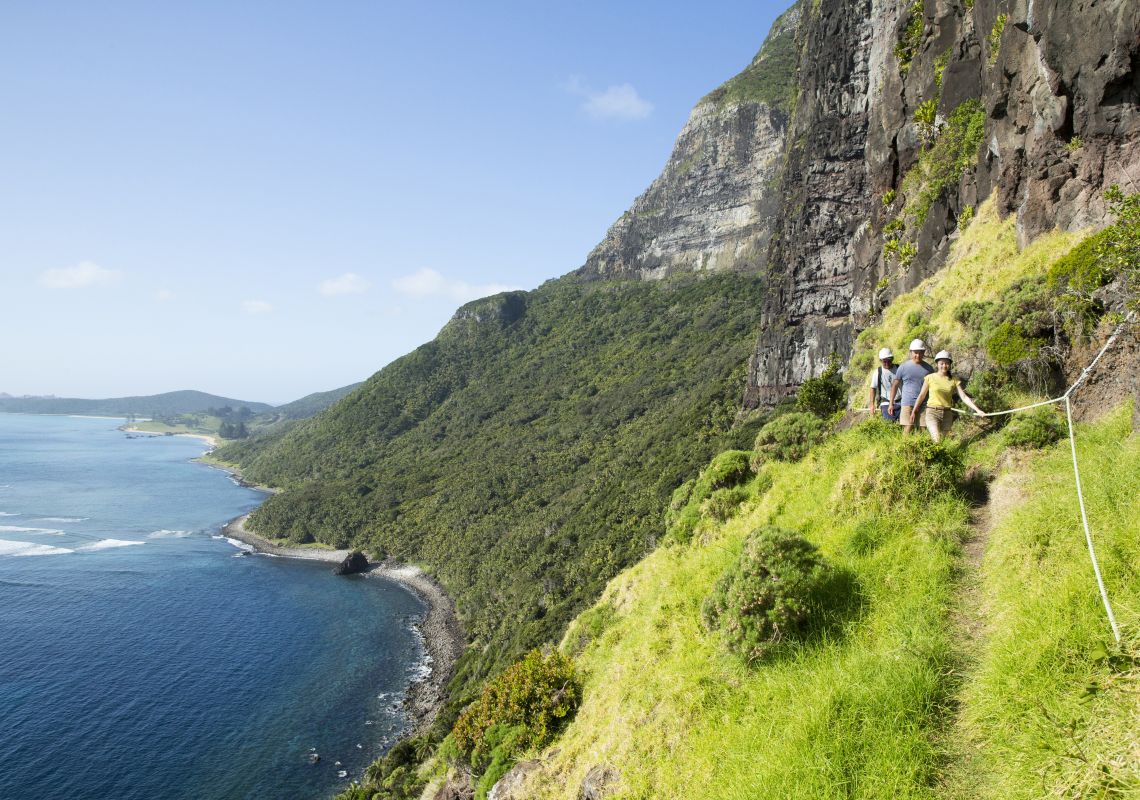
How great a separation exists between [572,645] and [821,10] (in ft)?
220

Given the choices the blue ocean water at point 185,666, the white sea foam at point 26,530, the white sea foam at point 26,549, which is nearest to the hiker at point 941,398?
the blue ocean water at point 185,666

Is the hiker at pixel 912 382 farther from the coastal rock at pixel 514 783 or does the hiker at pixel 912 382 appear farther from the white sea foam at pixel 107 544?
the white sea foam at pixel 107 544

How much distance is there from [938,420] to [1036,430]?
1.26 meters

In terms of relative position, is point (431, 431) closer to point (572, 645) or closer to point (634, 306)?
point (634, 306)

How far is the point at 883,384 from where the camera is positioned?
438 inches

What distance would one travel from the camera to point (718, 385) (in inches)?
3415

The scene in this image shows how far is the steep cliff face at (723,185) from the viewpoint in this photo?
12950 cm

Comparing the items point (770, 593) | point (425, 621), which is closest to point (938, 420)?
point (770, 593)

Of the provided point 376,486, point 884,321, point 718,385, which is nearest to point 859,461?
point 884,321

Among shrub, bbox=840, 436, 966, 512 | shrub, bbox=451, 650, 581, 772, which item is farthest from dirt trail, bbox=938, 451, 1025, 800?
shrub, bbox=451, 650, 581, 772

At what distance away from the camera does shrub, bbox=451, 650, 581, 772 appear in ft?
36.2

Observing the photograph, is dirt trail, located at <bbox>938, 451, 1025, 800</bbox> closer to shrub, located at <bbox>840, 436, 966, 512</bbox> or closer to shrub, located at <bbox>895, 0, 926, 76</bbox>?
shrub, located at <bbox>840, 436, 966, 512</bbox>

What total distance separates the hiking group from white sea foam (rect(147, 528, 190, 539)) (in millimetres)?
116880

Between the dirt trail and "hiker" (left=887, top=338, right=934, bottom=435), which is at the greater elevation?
"hiker" (left=887, top=338, right=934, bottom=435)
